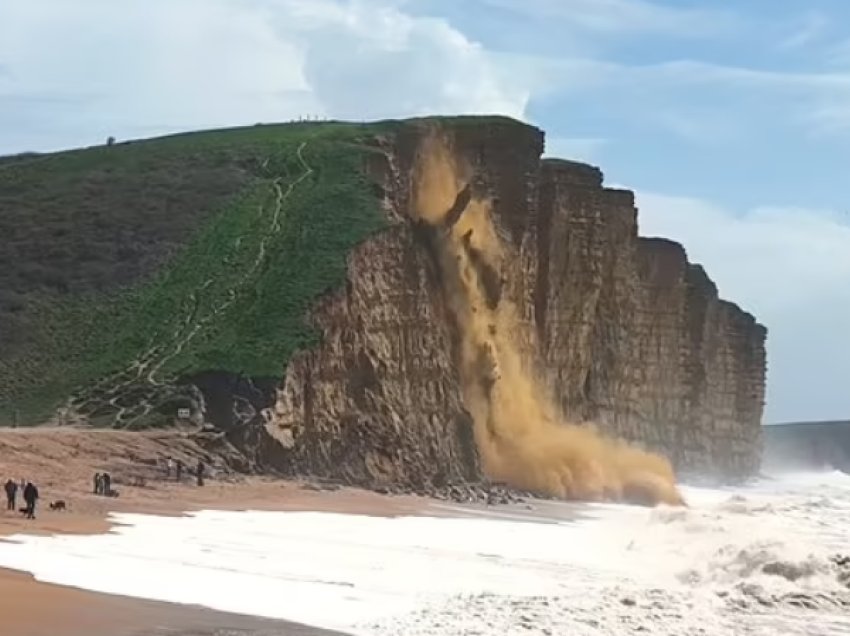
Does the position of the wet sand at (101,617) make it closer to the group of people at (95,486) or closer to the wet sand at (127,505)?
the wet sand at (127,505)

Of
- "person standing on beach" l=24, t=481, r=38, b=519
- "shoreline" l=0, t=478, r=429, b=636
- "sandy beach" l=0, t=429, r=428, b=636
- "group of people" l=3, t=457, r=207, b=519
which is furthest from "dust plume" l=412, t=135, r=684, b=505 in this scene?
"shoreline" l=0, t=478, r=429, b=636

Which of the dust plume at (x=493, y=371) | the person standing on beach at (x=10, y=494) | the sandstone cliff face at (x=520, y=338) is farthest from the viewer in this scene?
the dust plume at (x=493, y=371)

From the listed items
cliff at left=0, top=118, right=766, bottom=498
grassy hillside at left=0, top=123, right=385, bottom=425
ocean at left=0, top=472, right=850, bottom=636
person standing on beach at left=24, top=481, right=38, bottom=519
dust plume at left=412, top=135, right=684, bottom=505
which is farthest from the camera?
dust plume at left=412, top=135, right=684, bottom=505

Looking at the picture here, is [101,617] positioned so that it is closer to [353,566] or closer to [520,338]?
[353,566]

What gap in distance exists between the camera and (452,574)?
2511 centimetres

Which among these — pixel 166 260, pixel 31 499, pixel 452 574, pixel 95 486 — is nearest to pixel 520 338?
pixel 166 260

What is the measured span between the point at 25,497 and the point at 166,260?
2799 cm

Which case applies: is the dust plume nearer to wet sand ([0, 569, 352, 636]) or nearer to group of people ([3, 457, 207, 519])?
group of people ([3, 457, 207, 519])

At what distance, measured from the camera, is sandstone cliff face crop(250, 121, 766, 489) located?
47375mm

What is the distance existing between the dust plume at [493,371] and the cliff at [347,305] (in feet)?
0.35

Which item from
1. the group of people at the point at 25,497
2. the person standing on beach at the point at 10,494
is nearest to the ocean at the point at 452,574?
the group of people at the point at 25,497

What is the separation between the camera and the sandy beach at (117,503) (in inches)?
671

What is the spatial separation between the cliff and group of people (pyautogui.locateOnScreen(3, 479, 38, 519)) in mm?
12932

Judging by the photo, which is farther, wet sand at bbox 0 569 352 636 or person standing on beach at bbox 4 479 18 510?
person standing on beach at bbox 4 479 18 510
